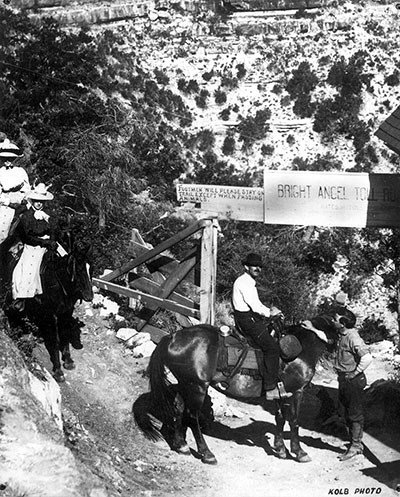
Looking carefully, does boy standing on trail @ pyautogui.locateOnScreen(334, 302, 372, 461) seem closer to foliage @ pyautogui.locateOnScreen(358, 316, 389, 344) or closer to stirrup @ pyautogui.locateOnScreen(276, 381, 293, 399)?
stirrup @ pyautogui.locateOnScreen(276, 381, 293, 399)

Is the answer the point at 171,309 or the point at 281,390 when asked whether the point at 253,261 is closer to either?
the point at 281,390

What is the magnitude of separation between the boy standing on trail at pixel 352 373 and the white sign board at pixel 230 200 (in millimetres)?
2715

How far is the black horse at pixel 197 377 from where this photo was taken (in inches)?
377

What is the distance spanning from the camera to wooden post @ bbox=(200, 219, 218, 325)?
12.0 metres

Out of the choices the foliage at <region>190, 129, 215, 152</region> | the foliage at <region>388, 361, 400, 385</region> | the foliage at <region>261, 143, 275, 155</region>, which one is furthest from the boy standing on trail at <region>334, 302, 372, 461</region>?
the foliage at <region>261, 143, 275, 155</region>

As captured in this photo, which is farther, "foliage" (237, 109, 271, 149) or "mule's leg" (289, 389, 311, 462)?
"foliage" (237, 109, 271, 149)

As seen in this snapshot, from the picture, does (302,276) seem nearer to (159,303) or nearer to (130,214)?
(130,214)

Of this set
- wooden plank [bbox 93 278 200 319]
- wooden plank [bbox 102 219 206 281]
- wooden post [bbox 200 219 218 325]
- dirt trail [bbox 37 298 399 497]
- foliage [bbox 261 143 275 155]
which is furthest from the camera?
foliage [bbox 261 143 275 155]

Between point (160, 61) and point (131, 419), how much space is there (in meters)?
22.3

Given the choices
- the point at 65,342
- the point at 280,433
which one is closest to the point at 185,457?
the point at 280,433

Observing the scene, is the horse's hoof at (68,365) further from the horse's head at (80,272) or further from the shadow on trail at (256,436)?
the shadow on trail at (256,436)

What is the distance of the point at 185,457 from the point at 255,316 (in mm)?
1996

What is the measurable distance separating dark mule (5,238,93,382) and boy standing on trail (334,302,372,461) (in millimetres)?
3636

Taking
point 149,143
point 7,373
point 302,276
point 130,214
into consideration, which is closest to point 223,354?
point 7,373
